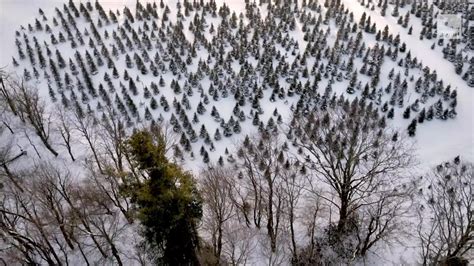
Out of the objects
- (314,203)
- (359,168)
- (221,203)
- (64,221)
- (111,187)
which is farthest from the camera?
(359,168)

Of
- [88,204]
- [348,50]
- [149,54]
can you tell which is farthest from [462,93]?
[88,204]

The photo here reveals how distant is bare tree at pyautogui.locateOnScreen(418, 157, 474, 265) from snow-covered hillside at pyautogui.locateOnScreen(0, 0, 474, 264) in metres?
2.31

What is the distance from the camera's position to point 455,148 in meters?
29.5

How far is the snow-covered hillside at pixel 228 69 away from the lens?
30562 millimetres

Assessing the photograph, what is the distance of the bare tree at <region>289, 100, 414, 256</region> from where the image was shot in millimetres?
20328

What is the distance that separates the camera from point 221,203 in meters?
20.8

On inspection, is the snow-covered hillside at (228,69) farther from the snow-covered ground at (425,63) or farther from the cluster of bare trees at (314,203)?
the cluster of bare trees at (314,203)

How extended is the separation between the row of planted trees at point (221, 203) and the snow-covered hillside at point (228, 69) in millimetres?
1376

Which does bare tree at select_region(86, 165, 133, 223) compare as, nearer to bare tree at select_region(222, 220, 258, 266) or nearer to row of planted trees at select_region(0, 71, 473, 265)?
row of planted trees at select_region(0, 71, 473, 265)

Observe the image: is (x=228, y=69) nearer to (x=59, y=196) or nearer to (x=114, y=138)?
(x=114, y=138)

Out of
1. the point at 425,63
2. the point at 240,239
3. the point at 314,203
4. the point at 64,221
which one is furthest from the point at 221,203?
the point at 425,63

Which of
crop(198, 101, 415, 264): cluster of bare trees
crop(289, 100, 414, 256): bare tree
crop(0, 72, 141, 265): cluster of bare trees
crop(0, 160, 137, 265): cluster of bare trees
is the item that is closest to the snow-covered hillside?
crop(0, 72, 141, 265): cluster of bare trees

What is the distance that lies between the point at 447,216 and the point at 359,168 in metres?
8.10

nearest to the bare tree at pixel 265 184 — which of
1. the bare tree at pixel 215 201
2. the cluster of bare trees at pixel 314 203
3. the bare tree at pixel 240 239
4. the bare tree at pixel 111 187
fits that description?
the cluster of bare trees at pixel 314 203
